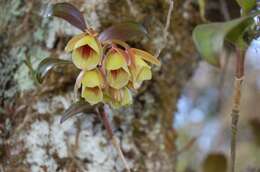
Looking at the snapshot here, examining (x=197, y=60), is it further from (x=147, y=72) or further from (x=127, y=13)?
(x=147, y=72)

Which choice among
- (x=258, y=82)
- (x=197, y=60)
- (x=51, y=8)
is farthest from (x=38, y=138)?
(x=258, y=82)

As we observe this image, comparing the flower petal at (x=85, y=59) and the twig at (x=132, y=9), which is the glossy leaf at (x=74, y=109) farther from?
the twig at (x=132, y=9)

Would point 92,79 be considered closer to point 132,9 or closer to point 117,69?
point 117,69

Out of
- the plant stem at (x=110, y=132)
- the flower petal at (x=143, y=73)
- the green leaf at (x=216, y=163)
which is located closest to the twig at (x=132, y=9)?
the plant stem at (x=110, y=132)

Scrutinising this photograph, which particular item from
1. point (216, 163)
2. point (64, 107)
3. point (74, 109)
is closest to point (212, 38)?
point (74, 109)

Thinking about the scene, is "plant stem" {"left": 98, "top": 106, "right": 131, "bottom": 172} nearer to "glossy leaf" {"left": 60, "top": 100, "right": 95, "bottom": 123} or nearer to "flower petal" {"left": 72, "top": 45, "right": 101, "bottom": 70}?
"glossy leaf" {"left": 60, "top": 100, "right": 95, "bottom": 123}

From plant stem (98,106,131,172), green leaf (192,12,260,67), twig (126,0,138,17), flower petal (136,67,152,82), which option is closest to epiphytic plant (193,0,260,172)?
green leaf (192,12,260,67)

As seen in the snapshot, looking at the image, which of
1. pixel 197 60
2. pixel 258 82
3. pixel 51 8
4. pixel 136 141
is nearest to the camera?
pixel 51 8
